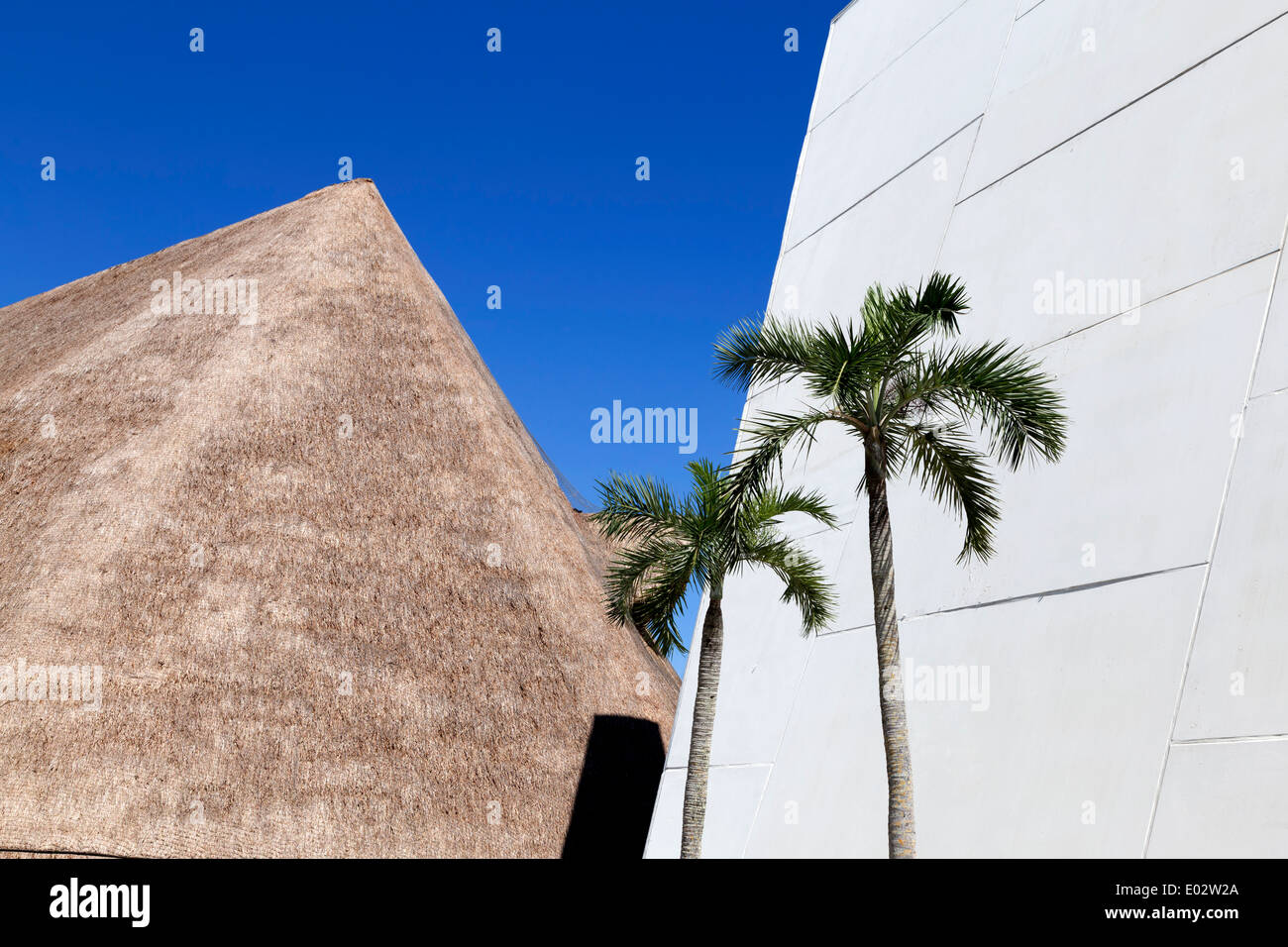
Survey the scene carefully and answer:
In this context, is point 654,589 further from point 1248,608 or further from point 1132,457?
point 1248,608

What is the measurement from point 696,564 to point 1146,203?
5.70 m

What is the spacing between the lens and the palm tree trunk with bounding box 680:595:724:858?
400 inches

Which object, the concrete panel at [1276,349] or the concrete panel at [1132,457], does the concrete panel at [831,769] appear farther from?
the concrete panel at [1276,349]

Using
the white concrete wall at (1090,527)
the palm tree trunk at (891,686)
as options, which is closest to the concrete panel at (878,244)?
the white concrete wall at (1090,527)

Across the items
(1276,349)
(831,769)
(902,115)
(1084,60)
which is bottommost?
(831,769)

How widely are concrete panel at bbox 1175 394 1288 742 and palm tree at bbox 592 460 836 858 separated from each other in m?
3.50

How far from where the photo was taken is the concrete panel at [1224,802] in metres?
7.10

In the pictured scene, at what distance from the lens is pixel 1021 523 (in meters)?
10.4

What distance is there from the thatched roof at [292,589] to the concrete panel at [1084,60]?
43.9 feet

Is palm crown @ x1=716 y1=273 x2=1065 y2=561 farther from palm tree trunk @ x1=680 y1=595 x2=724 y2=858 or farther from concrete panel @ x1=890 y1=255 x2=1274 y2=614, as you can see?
palm tree trunk @ x1=680 y1=595 x2=724 y2=858

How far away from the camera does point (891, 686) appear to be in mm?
8664

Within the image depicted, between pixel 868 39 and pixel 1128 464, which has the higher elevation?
pixel 868 39

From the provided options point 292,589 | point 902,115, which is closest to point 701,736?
point 902,115
